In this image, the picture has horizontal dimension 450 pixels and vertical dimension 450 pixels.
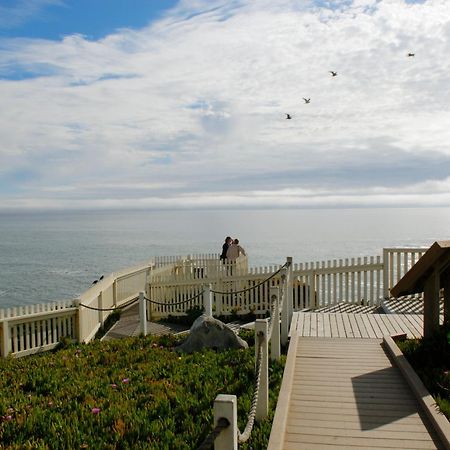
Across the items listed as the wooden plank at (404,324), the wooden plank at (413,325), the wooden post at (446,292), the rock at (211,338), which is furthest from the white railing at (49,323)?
the wooden post at (446,292)

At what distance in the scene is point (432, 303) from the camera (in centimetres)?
841

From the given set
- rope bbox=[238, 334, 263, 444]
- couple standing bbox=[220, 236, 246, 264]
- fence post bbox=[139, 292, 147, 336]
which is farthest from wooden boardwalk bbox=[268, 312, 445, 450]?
couple standing bbox=[220, 236, 246, 264]

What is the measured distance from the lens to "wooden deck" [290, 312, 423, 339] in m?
10.1

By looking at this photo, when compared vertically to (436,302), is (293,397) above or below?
below

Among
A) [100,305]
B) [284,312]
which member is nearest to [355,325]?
[284,312]

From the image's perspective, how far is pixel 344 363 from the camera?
820cm

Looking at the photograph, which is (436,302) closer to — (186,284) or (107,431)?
(107,431)

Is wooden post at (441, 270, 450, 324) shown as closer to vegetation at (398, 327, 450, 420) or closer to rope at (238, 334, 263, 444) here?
vegetation at (398, 327, 450, 420)

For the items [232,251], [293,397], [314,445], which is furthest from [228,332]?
[232,251]

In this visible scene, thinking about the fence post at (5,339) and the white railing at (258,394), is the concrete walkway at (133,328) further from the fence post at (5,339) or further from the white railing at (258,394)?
the white railing at (258,394)

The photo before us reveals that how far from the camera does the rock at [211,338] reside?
10117 millimetres

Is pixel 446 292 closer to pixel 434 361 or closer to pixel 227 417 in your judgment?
pixel 434 361

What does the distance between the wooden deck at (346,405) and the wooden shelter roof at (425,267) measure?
47.8 inches

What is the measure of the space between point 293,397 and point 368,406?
0.98 meters
